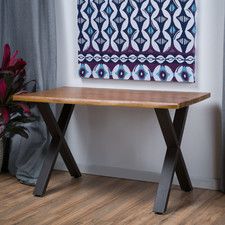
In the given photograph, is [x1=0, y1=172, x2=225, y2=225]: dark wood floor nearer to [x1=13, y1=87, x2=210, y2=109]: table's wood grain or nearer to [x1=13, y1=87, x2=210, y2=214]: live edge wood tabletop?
[x1=13, y1=87, x2=210, y2=214]: live edge wood tabletop

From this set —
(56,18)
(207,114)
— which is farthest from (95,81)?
(207,114)

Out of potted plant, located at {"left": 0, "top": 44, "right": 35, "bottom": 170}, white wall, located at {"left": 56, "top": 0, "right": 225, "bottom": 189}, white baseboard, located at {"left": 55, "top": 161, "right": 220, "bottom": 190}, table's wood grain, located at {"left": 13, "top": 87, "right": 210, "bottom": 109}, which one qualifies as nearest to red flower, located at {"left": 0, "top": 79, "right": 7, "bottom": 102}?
potted plant, located at {"left": 0, "top": 44, "right": 35, "bottom": 170}

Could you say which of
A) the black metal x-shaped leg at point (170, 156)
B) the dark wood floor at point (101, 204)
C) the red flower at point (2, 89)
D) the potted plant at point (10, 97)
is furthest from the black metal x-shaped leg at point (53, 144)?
the black metal x-shaped leg at point (170, 156)

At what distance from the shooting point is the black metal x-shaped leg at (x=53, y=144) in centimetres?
353

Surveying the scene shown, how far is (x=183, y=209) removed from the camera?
3.22m

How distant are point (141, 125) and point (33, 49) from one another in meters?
0.99

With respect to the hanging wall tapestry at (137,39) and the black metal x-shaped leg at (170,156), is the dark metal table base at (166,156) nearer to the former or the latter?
the black metal x-shaped leg at (170,156)

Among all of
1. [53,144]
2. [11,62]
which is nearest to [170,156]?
[53,144]

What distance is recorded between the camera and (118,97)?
128 inches

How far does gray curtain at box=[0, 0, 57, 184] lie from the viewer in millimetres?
3902

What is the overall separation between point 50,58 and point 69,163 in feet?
2.65

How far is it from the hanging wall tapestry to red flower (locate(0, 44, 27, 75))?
0.46 metres

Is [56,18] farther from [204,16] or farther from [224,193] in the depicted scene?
[224,193]

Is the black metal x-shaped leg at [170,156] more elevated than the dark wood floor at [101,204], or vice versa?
the black metal x-shaped leg at [170,156]
